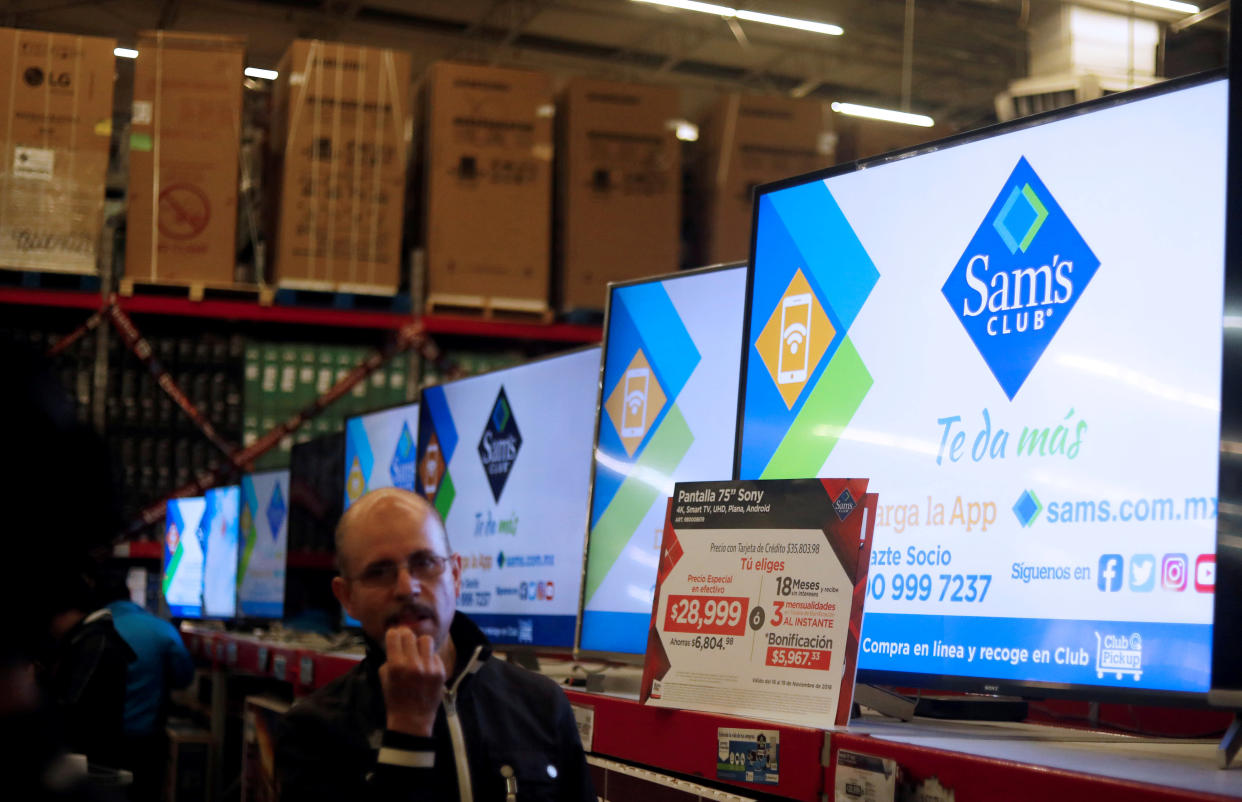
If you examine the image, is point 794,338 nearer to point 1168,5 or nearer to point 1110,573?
point 1110,573

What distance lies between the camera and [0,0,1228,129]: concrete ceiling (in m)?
15.2

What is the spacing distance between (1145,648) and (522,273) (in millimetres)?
7125

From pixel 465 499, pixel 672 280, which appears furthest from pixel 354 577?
pixel 465 499

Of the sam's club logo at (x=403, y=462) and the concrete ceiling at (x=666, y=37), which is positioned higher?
the concrete ceiling at (x=666, y=37)

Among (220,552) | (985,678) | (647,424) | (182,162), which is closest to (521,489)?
(647,424)

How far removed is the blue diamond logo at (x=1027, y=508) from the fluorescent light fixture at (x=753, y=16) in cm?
1222

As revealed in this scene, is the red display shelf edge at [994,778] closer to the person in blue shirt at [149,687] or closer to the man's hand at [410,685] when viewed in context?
the man's hand at [410,685]

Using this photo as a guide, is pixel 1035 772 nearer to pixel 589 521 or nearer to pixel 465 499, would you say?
pixel 589 521

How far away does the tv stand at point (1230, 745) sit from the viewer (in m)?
1.49

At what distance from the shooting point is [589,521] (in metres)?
3.12

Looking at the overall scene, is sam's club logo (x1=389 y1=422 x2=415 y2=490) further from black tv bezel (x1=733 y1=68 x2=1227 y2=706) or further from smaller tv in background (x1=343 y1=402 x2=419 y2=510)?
black tv bezel (x1=733 y1=68 x2=1227 y2=706)

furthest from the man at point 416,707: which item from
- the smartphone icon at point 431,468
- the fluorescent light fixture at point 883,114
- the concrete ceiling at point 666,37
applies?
the fluorescent light fixture at point 883,114

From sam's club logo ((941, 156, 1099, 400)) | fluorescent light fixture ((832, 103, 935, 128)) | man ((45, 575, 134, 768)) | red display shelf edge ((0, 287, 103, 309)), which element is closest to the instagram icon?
sam's club logo ((941, 156, 1099, 400))

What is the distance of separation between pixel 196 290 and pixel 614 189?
2860 millimetres
